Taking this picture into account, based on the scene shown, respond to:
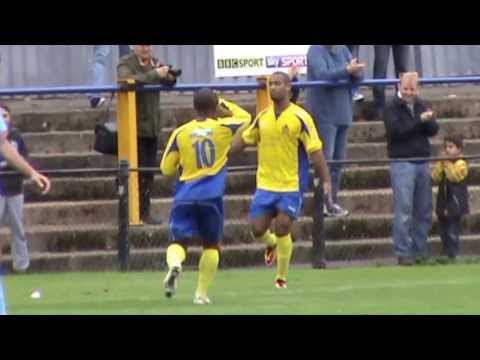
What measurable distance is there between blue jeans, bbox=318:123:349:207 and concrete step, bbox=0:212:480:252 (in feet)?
1.37

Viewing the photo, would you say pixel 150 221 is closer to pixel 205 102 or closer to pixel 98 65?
pixel 98 65

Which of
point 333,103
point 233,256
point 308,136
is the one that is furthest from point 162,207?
point 308,136

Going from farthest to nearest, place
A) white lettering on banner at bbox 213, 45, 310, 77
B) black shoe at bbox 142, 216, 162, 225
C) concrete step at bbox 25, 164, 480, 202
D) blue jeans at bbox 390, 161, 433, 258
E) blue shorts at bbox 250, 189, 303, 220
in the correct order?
1. white lettering on banner at bbox 213, 45, 310, 77
2. concrete step at bbox 25, 164, 480, 202
3. black shoe at bbox 142, 216, 162, 225
4. blue jeans at bbox 390, 161, 433, 258
5. blue shorts at bbox 250, 189, 303, 220

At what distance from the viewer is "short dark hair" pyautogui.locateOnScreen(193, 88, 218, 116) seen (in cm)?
1634

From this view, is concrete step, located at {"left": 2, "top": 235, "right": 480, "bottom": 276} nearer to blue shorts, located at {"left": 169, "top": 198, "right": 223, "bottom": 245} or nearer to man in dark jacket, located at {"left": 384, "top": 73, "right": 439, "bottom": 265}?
man in dark jacket, located at {"left": 384, "top": 73, "right": 439, "bottom": 265}

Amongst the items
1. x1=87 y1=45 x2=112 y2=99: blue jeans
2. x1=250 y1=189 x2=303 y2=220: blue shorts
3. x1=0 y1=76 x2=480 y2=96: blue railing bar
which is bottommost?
x1=250 y1=189 x2=303 y2=220: blue shorts

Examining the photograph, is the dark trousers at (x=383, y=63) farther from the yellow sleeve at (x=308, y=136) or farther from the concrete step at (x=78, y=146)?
the yellow sleeve at (x=308, y=136)

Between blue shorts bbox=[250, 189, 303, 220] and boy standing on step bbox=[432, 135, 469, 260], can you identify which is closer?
blue shorts bbox=[250, 189, 303, 220]

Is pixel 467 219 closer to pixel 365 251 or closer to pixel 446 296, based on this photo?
pixel 365 251

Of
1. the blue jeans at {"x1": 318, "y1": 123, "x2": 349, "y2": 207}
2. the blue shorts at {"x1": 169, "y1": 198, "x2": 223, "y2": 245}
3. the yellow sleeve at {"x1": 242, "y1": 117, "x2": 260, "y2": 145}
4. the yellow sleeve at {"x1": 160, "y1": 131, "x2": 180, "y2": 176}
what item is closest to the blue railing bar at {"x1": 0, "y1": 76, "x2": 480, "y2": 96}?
the blue jeans at {"x1": 318, "y1": 123, "x2": 349, "y2": 207}

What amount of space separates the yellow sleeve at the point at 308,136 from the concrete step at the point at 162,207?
404cm
